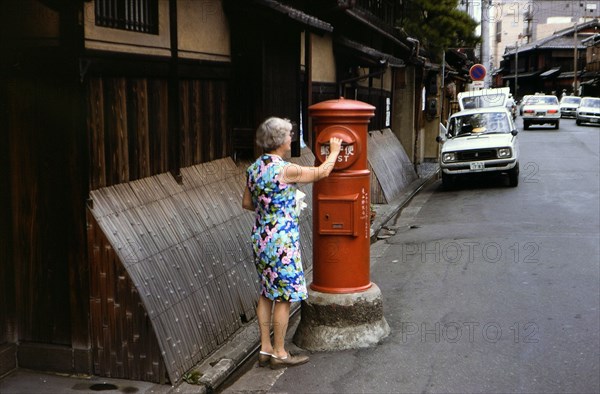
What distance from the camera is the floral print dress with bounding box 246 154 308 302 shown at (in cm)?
545

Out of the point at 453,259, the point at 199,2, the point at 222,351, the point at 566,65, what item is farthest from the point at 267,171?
the point at 566,65

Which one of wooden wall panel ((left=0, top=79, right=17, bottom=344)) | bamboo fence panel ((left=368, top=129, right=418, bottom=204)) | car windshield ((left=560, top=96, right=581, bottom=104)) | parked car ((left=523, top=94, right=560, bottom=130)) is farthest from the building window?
car windshield ((left=560, top=96, right=581, bottom=104))

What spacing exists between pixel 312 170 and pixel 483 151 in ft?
40.2

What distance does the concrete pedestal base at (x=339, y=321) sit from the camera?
6160 mm

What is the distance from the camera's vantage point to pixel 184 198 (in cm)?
666

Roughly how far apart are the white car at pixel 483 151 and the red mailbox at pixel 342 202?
11.3m

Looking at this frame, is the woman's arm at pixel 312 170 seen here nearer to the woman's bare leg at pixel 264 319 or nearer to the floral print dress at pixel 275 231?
the floral print dress at pixel 275 231

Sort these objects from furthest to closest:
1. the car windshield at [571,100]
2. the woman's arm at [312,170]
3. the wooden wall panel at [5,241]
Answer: the car windshield at [571,100]
the woman's arm at [312,170]
the wooden wall panel at [5,241]

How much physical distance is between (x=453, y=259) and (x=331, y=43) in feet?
20.1

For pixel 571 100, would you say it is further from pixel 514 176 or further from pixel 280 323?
pixel 280 323

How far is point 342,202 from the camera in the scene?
6.09 meters

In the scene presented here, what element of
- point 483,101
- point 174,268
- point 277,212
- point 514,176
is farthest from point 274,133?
point 483,101

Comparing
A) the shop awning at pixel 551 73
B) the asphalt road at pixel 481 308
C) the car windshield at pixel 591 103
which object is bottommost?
the asphalt road at pixel 481 308

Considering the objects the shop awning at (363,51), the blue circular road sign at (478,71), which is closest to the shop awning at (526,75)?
the blue circular road sign at (478,71)
